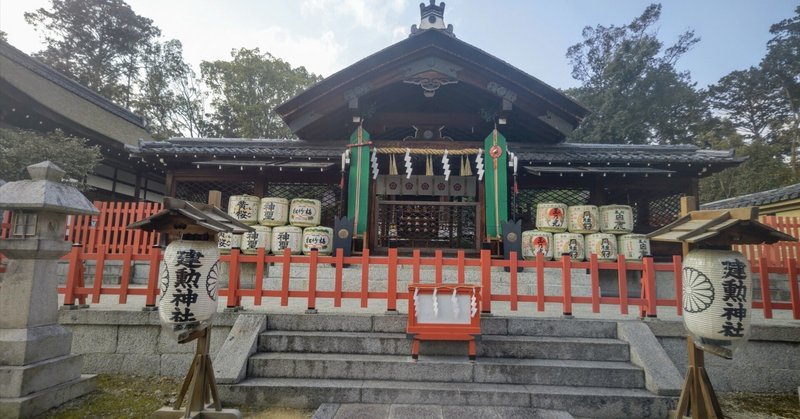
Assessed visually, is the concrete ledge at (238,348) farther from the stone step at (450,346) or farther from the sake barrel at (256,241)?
the sake barrel at (256,241)

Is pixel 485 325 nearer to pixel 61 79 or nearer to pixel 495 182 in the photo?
pixel 495 182

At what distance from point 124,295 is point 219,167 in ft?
16.5

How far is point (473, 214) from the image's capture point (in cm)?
995

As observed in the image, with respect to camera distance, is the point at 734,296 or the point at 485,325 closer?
the point at 734,296

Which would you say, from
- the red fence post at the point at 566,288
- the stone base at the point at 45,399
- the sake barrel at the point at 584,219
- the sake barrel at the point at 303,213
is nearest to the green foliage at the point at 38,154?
the sake barrel at the point at 303,213

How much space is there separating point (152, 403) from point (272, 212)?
16.5 ft

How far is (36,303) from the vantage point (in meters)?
4.33

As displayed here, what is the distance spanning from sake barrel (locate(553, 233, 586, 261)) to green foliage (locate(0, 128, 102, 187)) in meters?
13.6

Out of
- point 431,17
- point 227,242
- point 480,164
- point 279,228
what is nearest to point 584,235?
point 480,164

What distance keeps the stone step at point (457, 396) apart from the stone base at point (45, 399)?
1.89 metres

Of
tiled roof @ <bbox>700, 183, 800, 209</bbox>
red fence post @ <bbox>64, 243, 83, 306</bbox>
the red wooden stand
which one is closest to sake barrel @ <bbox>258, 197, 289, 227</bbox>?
red fence post @ <bbox>64, 243, 83, 306</bbox>

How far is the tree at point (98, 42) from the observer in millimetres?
26188

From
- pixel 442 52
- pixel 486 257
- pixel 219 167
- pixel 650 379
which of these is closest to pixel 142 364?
pixel 486 257

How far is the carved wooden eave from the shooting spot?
880 centimetres
